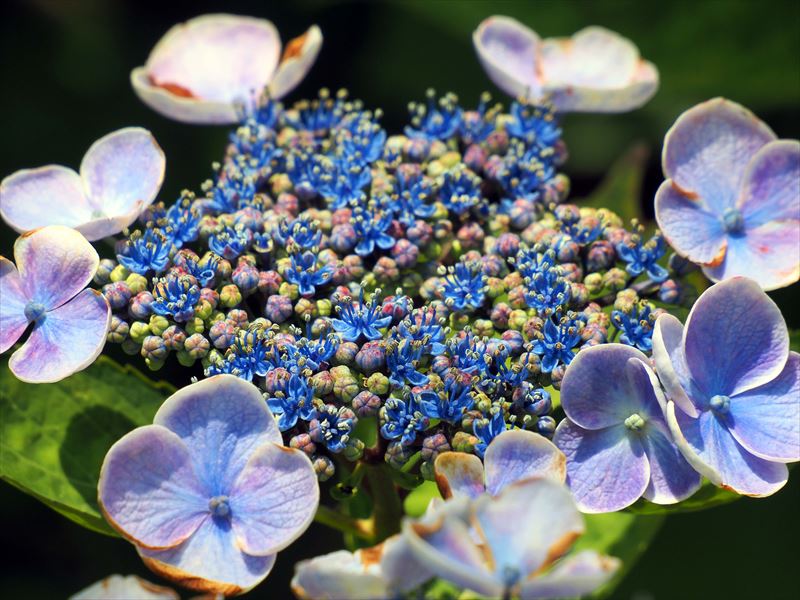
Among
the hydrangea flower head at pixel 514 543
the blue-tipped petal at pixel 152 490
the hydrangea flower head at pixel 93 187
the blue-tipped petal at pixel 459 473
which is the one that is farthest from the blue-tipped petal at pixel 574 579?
the hydrangea flower head at pixel 93 187

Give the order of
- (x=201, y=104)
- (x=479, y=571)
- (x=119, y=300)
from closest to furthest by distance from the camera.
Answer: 1. (x=479, y=571)
2. (x=119, y=300)
3. (x=201, y=104)

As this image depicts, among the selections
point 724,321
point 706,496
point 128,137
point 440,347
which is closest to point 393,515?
point 440,347

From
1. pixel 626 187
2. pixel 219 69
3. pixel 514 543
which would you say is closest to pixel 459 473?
pixel 514 543

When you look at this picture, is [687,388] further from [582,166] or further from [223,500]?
[582,166]

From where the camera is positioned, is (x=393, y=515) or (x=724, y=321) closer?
(x=724, y=321)

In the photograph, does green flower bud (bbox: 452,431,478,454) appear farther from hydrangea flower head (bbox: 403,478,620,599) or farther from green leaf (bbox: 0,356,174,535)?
green leaf (bbox: 0,356,174,535)

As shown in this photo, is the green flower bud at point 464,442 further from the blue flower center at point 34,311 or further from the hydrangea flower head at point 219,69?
the hydrangea flower head at point 219,69

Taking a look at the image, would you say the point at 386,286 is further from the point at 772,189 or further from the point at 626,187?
the point at 626,187
